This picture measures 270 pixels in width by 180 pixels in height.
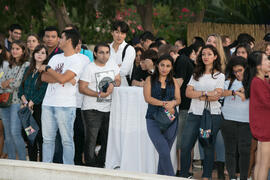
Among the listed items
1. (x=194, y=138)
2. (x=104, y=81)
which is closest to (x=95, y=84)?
(x=104, y=81)

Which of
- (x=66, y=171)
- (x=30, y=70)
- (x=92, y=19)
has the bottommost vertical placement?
(x=66, y=171)

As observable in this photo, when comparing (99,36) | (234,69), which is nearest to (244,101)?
(234,69)

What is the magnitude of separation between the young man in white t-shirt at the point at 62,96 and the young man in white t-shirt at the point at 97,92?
1.10ft

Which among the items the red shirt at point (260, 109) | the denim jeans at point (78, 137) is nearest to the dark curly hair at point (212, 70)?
the red shirt at point (260, 109)

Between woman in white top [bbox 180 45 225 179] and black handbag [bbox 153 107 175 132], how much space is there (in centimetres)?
36

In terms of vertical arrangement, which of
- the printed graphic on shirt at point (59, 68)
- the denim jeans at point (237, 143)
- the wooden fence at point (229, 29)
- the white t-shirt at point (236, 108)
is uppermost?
the wooden fence at point (229, 29)

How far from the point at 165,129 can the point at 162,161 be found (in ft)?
1.37

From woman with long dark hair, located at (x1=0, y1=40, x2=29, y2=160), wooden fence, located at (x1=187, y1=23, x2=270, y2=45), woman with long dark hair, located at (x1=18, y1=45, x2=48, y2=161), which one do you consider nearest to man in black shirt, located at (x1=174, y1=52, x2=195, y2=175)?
woman with long dark hair, located at (x1=18, y1=45, x2=48, y2=161)

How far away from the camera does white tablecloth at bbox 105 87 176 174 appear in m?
8.05

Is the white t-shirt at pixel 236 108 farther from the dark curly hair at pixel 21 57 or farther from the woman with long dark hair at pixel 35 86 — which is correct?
the dark curly hair at pixel 21 57

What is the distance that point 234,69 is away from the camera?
7.59m

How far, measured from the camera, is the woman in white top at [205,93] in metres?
7.61

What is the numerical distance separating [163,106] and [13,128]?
7.89 feet

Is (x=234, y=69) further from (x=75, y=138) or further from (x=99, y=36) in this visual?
(x=99, y=36)
